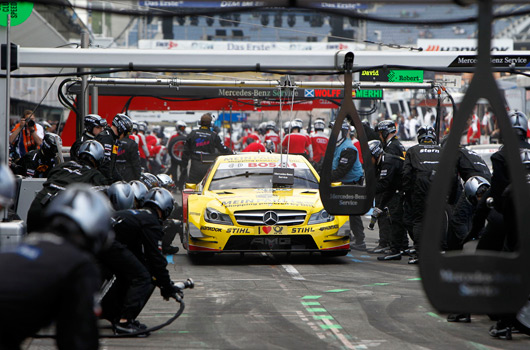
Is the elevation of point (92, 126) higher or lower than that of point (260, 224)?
higher

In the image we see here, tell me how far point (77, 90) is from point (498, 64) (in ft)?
31.2

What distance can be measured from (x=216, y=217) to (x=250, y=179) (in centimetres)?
137

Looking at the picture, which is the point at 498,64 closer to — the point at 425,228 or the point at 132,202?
the point at 132,202

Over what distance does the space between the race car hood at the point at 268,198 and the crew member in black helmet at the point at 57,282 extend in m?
8.08

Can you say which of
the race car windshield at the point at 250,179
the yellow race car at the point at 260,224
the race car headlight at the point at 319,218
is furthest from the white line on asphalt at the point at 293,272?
the race car windshield at the point at 250,179

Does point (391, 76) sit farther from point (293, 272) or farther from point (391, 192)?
point (293, 272)

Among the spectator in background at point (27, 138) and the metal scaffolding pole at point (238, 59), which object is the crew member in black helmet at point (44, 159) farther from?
the metal scaffolding pole at point (238, 59)

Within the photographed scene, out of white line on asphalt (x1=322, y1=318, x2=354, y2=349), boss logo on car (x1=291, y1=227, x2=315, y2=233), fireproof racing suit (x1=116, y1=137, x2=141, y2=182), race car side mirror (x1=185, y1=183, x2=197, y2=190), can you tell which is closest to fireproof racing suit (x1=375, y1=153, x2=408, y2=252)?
boss logo on car (x1=291, y1=227, x2=315, y2=233)

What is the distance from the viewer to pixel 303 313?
8.72m

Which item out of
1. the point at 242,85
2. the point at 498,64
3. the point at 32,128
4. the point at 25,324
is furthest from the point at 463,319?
the point at 32,128

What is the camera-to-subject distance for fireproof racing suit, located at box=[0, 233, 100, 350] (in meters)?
3.53

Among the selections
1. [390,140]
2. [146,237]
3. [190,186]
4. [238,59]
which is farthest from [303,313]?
[390,140]

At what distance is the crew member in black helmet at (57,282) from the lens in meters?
3.53

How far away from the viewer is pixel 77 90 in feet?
54.0
